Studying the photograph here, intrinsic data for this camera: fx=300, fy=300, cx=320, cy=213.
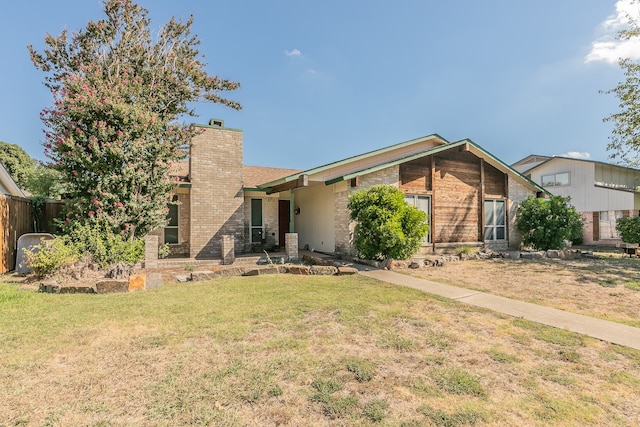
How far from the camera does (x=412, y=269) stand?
33.5 ft

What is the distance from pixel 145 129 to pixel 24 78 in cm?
749

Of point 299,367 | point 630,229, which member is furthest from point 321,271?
point 630,229

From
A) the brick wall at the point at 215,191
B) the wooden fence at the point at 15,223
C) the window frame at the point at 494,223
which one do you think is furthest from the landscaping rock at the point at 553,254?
the wooden fence at the point at 15,223

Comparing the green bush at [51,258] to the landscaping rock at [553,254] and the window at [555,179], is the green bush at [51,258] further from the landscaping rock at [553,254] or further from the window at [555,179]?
the window at [555,179]

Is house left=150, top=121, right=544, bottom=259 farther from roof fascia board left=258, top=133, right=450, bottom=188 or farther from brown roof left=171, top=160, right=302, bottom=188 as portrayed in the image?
brown roof left=171, top=160, right=302, bottom=188

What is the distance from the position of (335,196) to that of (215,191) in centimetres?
515

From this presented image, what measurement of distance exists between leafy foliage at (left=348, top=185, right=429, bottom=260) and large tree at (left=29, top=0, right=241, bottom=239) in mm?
6707

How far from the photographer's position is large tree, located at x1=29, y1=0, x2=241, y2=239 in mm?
8883

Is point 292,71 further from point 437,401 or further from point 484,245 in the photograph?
point 437,401

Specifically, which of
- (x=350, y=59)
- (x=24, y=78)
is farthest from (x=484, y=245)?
(x=24, y=78)

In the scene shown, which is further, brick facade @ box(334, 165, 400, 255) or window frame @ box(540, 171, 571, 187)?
window frame @ box(540, 171, 571, 187)

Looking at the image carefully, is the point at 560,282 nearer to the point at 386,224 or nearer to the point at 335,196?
the point at 386,224

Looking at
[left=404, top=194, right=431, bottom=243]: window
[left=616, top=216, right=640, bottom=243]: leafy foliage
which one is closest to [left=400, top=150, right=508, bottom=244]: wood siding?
[left=404, top=194, right=431, bottom=243]: window

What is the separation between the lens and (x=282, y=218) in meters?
15.5
